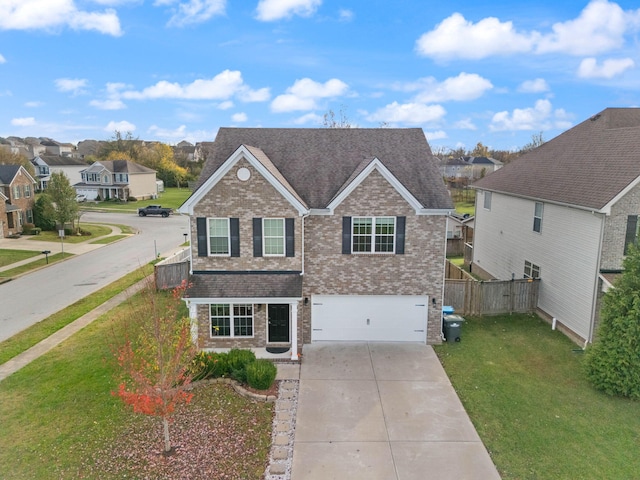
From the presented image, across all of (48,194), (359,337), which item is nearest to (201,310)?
(359,337)

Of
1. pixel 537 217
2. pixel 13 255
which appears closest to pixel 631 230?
pixel 537 217

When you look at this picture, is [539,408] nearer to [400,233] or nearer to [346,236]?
[400,233]

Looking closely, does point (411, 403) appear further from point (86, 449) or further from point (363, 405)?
point (86, 449)

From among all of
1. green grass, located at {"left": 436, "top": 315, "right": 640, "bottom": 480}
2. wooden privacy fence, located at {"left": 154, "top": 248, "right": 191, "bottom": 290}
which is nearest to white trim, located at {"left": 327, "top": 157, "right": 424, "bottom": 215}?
green grass, located at {"left": 436, "top": 315, "right": 640, "bottom": 480}

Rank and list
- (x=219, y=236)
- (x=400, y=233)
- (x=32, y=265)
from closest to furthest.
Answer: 1. (x=219, y=236)
2. (x=400, y=233)
3. (x=32, y=265)

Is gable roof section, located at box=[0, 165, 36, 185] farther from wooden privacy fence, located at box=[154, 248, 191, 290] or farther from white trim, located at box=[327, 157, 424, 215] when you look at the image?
white trim, located at box=[327, 157, 424, 215]

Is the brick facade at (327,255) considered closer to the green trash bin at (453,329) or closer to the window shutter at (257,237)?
the window shutter at (257,237)

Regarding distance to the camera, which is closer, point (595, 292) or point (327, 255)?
point (595, 292)
